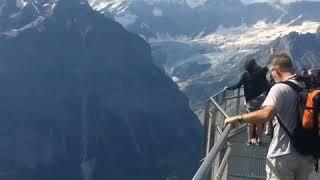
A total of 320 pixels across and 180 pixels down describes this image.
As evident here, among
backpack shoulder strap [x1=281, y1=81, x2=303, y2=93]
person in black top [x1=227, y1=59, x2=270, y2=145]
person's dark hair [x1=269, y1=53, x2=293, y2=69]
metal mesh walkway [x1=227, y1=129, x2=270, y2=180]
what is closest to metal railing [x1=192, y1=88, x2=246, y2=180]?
metal mesh walkway [x1=227, y1=129, x2=270, y2=180]

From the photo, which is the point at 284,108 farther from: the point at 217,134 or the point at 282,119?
the point at 217,134

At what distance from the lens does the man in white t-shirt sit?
1065cm

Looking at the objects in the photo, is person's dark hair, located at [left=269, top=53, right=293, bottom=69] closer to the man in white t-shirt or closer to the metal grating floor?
the man in white t-shirt

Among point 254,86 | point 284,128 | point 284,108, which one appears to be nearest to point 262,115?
point 284,108

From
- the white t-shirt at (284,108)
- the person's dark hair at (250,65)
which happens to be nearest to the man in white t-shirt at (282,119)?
the white t-shirt at (284,108)

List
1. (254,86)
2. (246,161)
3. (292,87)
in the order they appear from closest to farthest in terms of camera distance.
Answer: (292,87)
(246,161)
(254,86)

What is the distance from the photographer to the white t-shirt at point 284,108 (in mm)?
10742

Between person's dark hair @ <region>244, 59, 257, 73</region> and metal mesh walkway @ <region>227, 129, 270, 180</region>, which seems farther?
person's dark hair @ <region>244, 59, 257, 73</region>

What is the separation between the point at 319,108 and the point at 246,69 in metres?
10.5

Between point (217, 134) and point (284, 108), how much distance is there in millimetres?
11931

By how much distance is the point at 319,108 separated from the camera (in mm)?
10258

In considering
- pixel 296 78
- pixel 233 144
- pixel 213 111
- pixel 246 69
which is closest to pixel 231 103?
pixel 213 111

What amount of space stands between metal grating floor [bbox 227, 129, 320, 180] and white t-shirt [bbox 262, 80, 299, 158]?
255 inches

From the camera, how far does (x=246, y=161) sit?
18594 millimetres
